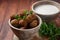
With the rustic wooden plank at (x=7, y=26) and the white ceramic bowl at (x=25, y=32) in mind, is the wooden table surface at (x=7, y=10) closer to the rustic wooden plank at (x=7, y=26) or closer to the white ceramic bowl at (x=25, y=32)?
the rustic wooden plank at (x=7, y=26)

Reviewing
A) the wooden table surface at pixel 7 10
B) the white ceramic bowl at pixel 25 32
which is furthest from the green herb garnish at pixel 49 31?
the wooden table surface at pixel 7 10

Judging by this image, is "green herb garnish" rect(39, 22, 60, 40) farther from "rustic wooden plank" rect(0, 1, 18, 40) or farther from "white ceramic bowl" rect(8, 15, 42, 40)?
"rustic wooden plank" rect(0, 1, 18, 40)

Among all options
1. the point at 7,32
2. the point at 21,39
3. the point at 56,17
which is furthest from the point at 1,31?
the point at 56,17

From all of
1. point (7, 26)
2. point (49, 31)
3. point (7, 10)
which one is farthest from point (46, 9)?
point (7, 10)

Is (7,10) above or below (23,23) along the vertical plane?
below

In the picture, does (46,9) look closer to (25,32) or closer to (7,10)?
(25,32)

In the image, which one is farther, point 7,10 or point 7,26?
point 7,10
